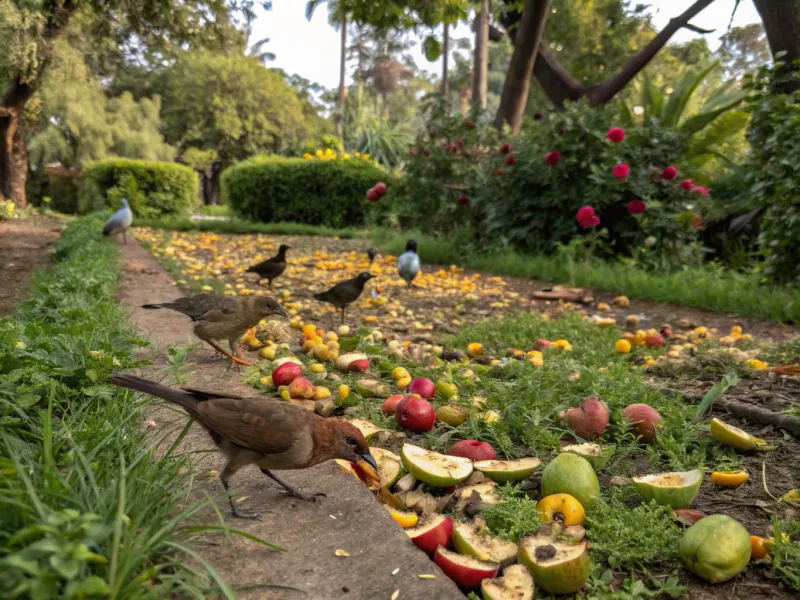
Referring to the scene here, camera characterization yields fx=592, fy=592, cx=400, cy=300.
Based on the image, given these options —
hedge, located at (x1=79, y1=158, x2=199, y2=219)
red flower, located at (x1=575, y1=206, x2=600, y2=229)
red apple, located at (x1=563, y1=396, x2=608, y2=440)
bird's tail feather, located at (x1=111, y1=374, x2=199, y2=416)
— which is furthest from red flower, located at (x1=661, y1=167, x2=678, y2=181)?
hedge, located at (x1=79, y1=158, x2=199, y2=219)

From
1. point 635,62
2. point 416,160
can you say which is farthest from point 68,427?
point 635,62

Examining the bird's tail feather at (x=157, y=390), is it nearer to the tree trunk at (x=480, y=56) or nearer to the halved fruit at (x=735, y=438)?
the halved fruit at (x=735, y=438)

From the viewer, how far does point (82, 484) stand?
57.2 inches

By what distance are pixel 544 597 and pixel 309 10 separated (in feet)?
109

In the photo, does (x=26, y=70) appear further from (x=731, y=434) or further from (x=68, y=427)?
(x=731, y=434)

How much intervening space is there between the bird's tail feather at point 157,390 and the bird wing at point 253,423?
4cm

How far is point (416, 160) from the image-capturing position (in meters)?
10.5

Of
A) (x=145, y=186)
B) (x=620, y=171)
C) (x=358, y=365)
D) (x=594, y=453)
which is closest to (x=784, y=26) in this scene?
(x=620, y=171)

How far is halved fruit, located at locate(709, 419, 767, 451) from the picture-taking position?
2.57 metres

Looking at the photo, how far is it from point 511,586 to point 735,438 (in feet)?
4.79

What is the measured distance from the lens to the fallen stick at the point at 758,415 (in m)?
2.76

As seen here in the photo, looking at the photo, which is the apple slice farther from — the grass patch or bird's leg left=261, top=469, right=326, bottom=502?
the grass patch

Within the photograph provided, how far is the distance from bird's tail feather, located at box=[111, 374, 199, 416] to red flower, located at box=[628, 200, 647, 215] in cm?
707

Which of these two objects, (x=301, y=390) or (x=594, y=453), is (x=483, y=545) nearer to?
(x=594, y=453)
